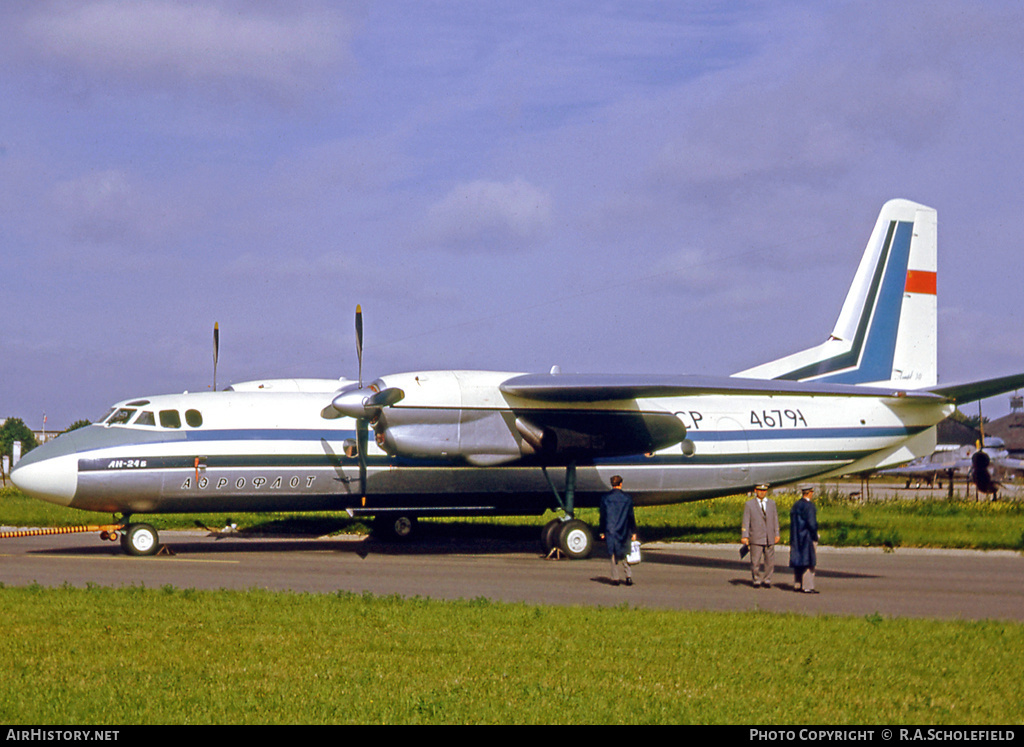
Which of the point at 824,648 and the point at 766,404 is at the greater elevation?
the point at 766,404

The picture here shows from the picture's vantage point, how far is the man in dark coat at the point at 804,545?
16.7 meters

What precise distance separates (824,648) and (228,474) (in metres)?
14.5

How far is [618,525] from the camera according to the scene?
17.1 metres

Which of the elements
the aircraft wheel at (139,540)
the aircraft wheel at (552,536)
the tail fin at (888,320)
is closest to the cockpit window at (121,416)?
the aircraft wheel at (139,540)

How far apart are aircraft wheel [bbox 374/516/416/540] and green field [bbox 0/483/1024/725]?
10916 millimetres

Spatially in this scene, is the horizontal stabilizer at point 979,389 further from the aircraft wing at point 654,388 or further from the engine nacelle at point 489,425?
the engine nacelle at point 489,425

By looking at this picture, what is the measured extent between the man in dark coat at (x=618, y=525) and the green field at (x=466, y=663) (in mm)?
3135

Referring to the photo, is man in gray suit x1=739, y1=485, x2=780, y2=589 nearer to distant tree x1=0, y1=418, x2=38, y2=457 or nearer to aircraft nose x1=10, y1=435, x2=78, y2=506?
aircraft nose x1=10, y1=435, x2=78, y2=506

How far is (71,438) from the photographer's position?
2147 cm

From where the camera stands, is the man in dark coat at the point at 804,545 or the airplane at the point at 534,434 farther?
the airplane at the point at 534,434

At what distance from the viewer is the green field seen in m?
8.53

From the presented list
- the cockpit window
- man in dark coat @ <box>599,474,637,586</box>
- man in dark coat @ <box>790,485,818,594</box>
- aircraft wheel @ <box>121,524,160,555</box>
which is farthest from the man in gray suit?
the cockpit window

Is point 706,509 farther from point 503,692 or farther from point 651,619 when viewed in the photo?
point 503,692
